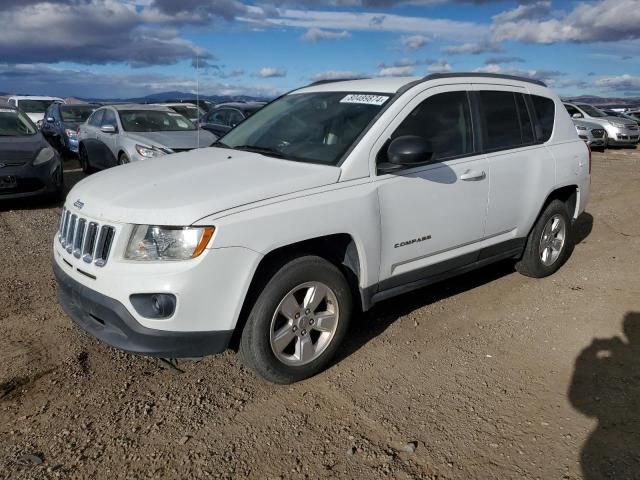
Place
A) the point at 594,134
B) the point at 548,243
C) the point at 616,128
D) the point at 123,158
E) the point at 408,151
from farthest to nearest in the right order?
the point at 616,128 → the point at 594,134 → the point at 123,158 → the point at 548,243 → the point at 408,151

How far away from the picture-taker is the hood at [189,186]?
285 centimetres

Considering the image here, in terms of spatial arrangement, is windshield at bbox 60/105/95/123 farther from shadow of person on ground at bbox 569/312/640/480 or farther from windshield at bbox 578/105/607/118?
windshield at bbox 578/105/607/118

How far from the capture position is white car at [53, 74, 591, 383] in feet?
9.27

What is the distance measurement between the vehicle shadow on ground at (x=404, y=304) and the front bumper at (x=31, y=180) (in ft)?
18.9

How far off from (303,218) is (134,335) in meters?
1.11

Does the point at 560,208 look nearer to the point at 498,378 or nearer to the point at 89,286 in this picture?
the point at 498,378

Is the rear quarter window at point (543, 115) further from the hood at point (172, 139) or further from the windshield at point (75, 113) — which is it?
→ the windshield at point (75, 113)

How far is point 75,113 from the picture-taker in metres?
14.7

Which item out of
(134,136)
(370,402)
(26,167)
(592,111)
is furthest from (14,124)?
(592,111)

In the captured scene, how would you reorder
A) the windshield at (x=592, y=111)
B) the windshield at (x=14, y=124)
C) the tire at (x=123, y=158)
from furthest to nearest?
the windshield at (x=592, y=111) < the tire at (x=123, y=158) < the windshield at (x=14, y=124)

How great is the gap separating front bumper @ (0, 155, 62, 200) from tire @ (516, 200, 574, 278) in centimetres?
662

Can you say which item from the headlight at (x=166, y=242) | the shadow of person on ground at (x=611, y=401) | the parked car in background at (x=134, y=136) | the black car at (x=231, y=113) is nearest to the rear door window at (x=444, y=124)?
the headlight at (x=166, y=242)

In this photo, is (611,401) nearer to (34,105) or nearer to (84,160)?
(84,160)

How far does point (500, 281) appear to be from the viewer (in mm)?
5207
